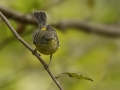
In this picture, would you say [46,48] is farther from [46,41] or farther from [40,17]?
[40,17]

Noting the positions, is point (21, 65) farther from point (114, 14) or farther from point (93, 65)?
point (114, 14)

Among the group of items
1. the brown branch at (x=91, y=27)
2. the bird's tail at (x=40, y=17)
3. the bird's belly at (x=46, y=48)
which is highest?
the brown branch at (x=91, y=27)

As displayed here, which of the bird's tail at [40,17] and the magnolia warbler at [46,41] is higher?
the bird's tail at [40,17]

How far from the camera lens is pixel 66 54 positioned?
12.3 ft

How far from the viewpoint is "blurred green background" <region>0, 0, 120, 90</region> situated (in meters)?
3.20

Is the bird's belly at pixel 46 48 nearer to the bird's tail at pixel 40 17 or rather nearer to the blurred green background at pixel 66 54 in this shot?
the bird's tail at pixel 40 17

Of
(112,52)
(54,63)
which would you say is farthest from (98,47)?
(54,63)

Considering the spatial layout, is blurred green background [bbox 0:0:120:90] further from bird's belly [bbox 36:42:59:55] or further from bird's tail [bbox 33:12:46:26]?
bird's belly [bbox 36:42:59:55]

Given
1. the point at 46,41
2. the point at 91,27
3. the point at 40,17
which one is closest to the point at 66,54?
the point at 91,27

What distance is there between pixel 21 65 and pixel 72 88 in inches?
24.0

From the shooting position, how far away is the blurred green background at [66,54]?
320 cm

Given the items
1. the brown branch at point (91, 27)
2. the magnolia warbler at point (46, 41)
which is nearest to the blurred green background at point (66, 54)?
the brown branch at point (91, 27)

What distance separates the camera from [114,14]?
390 centimetres

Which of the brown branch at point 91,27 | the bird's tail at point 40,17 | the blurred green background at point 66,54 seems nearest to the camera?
the bird's tail at point 40,17
